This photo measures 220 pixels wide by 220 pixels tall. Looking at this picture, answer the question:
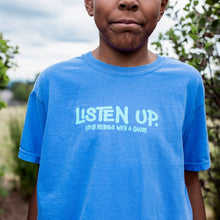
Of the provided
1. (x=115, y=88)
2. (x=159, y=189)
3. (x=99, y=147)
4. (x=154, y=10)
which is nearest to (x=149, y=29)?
(x=154, y=10)

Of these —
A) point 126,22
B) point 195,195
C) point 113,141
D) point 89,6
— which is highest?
point 89,6

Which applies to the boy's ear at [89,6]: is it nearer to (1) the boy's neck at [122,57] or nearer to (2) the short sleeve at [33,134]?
(1) the boy's neck at [122,57]

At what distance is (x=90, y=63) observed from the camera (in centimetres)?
167

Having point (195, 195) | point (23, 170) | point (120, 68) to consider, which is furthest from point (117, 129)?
point (23, 170)

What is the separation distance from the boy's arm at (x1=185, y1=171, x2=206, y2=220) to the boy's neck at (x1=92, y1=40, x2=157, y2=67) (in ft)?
2.25

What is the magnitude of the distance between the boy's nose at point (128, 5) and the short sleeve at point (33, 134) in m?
0.65

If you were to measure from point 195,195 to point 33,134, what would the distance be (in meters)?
0.96

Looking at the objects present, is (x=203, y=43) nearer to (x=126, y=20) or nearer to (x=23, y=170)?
(x=126, y=20)

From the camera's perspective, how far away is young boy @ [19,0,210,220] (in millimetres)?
1465

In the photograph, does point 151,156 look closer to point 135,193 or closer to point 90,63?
point 135,193

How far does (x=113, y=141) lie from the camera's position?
149cm

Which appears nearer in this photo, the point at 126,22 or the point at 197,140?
the point at 126,22

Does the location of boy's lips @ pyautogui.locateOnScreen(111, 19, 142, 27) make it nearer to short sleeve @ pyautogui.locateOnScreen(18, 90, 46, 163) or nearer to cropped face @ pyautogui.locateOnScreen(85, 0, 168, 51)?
cropped face @ pyautogui.locateOnScreen(85, 0, 168, 51)

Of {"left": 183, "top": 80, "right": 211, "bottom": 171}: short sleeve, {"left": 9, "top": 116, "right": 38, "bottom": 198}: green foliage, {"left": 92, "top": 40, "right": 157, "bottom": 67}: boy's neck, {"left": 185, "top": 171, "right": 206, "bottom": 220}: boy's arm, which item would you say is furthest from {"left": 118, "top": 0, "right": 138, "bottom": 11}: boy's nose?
{"left": 9, "top": 116, "right": 38, "bottom": 198}: green foliage
